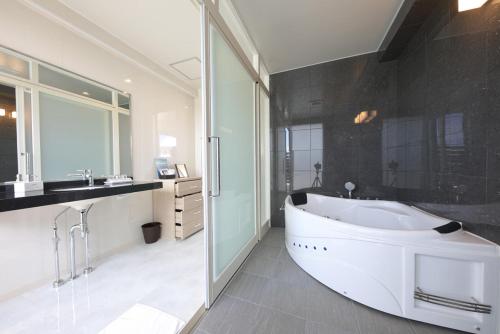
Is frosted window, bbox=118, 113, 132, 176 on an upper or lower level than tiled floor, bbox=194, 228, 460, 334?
upper

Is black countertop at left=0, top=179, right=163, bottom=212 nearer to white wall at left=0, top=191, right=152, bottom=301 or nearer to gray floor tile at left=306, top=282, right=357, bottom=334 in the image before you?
white wall at left=0, top=191, right=152, bottom=301

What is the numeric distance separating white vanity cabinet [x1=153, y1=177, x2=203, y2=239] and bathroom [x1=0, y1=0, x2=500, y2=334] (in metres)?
0.02

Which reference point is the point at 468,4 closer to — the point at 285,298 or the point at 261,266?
A: the point at 285,298

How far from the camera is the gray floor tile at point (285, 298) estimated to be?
4.41ft

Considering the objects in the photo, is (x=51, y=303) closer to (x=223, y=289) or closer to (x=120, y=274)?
(x=120, y=274)

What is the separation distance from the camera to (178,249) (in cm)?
237

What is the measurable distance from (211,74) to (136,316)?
1883 millimetres

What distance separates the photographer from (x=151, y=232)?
2520 mm

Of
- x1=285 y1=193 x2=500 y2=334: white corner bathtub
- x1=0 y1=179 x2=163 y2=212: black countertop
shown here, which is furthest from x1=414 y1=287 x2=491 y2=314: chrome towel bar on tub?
x1=0 y1=179 x2=163 y2=212: black countertop

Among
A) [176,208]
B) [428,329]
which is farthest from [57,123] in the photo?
[428,329]

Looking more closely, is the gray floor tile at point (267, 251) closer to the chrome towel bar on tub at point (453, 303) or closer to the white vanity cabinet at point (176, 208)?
the white vanity cabinet at point (176, 208)

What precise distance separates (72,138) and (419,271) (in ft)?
10.8

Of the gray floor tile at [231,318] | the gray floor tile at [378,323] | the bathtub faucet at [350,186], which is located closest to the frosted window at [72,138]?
the gray floor tile at [231,318]

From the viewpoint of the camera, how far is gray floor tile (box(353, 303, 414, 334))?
1.17m
